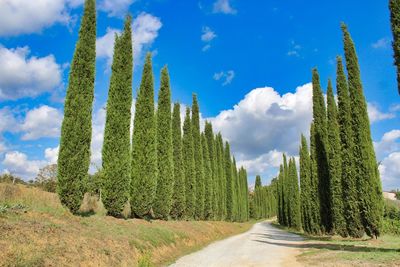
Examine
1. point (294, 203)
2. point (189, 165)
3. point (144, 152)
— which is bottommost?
point (294, 203)

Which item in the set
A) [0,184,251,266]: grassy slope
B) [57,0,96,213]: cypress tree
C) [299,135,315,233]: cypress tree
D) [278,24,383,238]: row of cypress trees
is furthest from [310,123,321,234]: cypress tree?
[57,0,96,213]: cypress tree

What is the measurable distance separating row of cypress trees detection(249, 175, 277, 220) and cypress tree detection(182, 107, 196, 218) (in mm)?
53719

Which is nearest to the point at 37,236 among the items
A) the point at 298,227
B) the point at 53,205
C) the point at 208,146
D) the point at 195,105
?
the point at 53,205

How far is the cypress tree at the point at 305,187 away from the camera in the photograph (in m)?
32.5

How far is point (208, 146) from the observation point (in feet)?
135

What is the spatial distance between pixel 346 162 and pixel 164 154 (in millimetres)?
11908

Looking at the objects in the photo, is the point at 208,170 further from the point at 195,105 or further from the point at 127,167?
the point at 127,167

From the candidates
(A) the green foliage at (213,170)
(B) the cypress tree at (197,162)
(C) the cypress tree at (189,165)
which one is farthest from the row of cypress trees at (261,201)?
(C) the cypress tree at (189,165)

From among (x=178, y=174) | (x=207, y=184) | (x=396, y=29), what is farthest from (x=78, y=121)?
(x=207, y=184)

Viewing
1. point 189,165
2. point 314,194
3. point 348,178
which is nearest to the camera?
point 348,178

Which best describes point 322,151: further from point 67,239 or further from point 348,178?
point 67,239

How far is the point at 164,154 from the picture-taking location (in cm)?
2380

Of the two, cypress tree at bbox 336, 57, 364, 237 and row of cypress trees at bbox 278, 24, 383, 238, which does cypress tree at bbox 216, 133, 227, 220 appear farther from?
cypress tree at bbox 336, 57, 364, 237

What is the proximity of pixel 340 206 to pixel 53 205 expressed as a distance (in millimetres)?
19244
